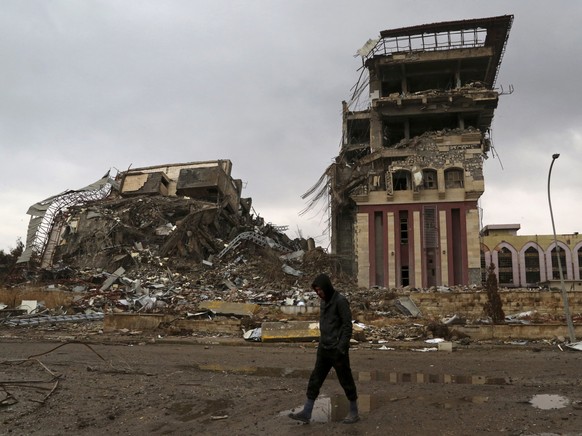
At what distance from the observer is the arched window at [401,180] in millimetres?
32556

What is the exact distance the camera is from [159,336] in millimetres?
15039

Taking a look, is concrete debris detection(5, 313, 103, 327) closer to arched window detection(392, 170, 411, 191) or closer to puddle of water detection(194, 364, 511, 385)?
puddle of water detection(194, 364, 511, 385)

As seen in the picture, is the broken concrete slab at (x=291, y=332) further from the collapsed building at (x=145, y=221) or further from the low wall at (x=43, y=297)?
the collapsed building at (x=145, y=221)

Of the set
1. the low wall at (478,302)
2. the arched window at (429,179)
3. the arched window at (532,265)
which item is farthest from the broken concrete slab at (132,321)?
the arched window at (532,265)

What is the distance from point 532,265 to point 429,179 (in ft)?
110

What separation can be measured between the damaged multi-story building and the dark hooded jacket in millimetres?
25170

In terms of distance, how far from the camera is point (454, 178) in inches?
1230

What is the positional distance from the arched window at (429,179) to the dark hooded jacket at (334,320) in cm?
Answer: 2720

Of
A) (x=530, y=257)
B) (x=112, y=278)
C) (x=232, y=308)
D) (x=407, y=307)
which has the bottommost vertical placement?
(x=232, y=308)

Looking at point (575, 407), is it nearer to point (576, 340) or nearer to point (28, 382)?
point (28, 382)

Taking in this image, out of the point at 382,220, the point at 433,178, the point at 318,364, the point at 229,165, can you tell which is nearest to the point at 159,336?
the point at 318,364

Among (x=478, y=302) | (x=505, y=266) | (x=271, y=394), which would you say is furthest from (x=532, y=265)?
(x=271, y=394)

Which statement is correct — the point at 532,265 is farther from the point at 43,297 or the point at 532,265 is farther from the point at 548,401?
the point at 548,401

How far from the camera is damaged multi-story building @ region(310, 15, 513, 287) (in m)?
29.9
